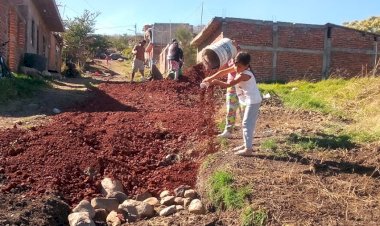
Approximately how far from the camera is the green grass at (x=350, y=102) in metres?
7.64

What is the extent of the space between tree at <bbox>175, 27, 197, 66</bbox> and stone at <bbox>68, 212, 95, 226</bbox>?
2777 centimetres

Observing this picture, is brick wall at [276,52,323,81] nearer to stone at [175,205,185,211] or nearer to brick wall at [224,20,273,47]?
brick wall at [224,20,273,47]

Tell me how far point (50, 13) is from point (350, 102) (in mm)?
17609

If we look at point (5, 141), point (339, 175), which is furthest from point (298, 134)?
point (5, 141)

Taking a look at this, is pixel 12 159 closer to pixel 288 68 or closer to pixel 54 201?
pixel 54 201

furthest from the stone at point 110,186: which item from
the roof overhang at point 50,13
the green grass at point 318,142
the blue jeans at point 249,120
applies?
the roof overhang at point 50,13

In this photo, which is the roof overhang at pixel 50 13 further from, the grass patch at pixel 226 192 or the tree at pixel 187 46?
the grass patch at pixel 226 192

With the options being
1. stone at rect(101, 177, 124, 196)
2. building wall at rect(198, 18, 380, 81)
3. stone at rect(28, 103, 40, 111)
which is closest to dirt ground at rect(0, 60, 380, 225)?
→ stone at rect(101, 177, 124, 196)

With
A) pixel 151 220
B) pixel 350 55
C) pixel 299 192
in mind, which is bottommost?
pixel 151 220

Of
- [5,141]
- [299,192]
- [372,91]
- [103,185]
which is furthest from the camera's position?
[372,91]

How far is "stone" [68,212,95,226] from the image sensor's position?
4469 mm

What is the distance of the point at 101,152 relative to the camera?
6781mm

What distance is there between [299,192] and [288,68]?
1742cm

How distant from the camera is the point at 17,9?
17.7 m
